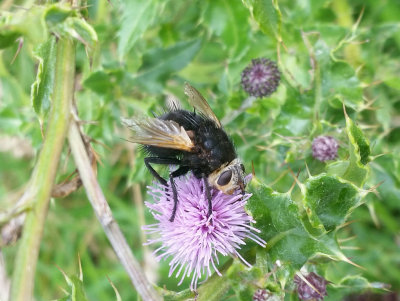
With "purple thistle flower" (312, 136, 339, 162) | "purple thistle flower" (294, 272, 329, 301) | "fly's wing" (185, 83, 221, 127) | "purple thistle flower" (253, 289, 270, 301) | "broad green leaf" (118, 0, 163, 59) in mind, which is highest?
"broad green leaf" (118, 0, 163, 59)

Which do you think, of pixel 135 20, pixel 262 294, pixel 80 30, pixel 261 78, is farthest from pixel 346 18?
pixel 262 294

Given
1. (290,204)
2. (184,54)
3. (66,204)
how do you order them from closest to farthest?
1. (290,204)
2. (184,54)
3. (66,204)

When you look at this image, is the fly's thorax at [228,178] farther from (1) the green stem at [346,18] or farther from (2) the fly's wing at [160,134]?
(1) the green stem at [346,18]

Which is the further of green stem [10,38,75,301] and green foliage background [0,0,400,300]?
green foliage background [0,0,400,300]

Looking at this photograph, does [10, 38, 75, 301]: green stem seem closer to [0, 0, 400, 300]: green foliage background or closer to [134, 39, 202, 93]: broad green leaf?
[0, 0, 400, 300]: green foliage background

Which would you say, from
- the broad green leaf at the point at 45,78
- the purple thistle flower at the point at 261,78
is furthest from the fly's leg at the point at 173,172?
the purple thistle flower at the point at 261,78

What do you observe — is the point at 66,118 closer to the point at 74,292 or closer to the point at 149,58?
the point at 74,292

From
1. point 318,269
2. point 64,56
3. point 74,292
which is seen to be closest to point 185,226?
point 74,292

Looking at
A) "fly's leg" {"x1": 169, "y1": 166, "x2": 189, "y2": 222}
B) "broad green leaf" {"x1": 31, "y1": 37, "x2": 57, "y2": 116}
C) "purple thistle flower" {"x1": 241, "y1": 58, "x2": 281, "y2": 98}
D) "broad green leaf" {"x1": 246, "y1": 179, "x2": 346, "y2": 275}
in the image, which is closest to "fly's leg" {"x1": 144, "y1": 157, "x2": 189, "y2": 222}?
"fly's leg" {"x1": 169, "y1": 166, "x2": 189, "y2": 222}
